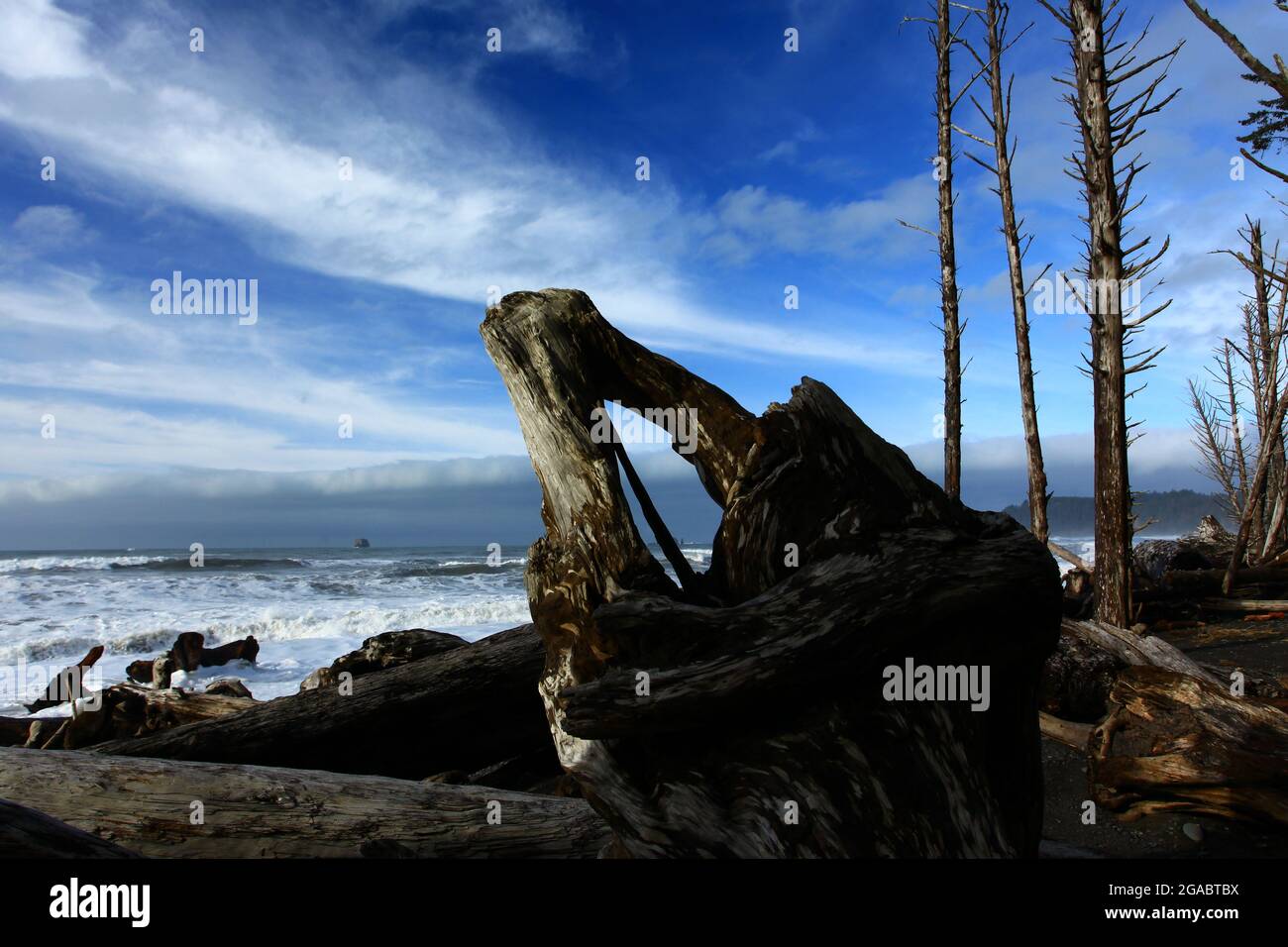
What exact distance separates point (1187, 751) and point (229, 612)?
25.9m

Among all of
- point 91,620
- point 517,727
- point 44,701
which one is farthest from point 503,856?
point 91,620

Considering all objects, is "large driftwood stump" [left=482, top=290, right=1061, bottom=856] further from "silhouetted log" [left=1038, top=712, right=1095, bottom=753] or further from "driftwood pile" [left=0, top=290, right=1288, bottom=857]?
"silhouetted log" [left=1038, top=712, right=1095, bottom=753]

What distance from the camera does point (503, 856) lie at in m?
4.17

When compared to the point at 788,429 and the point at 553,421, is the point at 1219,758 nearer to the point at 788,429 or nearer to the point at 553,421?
the point at 788,429

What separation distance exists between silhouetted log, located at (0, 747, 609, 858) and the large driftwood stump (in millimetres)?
1167

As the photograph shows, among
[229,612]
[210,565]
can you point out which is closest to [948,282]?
[229,612]

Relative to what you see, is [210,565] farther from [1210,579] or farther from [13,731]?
[1210,579]

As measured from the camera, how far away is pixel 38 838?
234cm

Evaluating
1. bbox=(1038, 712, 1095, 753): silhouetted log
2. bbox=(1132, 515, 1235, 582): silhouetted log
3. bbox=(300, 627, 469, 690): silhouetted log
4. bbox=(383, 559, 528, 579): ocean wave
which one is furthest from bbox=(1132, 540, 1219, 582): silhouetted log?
bbox=(383, 559, 528, 579): ocean wave

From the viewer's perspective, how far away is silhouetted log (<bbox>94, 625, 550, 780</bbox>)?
5336mm

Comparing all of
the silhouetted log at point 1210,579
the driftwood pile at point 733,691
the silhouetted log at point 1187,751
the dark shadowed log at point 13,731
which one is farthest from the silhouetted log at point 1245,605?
the dark shadowed log at point 13,731

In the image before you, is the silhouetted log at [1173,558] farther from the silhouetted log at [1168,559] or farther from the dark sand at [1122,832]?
the dark sand at [1122,832]

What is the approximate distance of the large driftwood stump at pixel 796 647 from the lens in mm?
2846

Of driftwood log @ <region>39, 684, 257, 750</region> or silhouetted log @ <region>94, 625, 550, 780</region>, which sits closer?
silhouetted log @ <region>94, 625, 550, 780</region>
